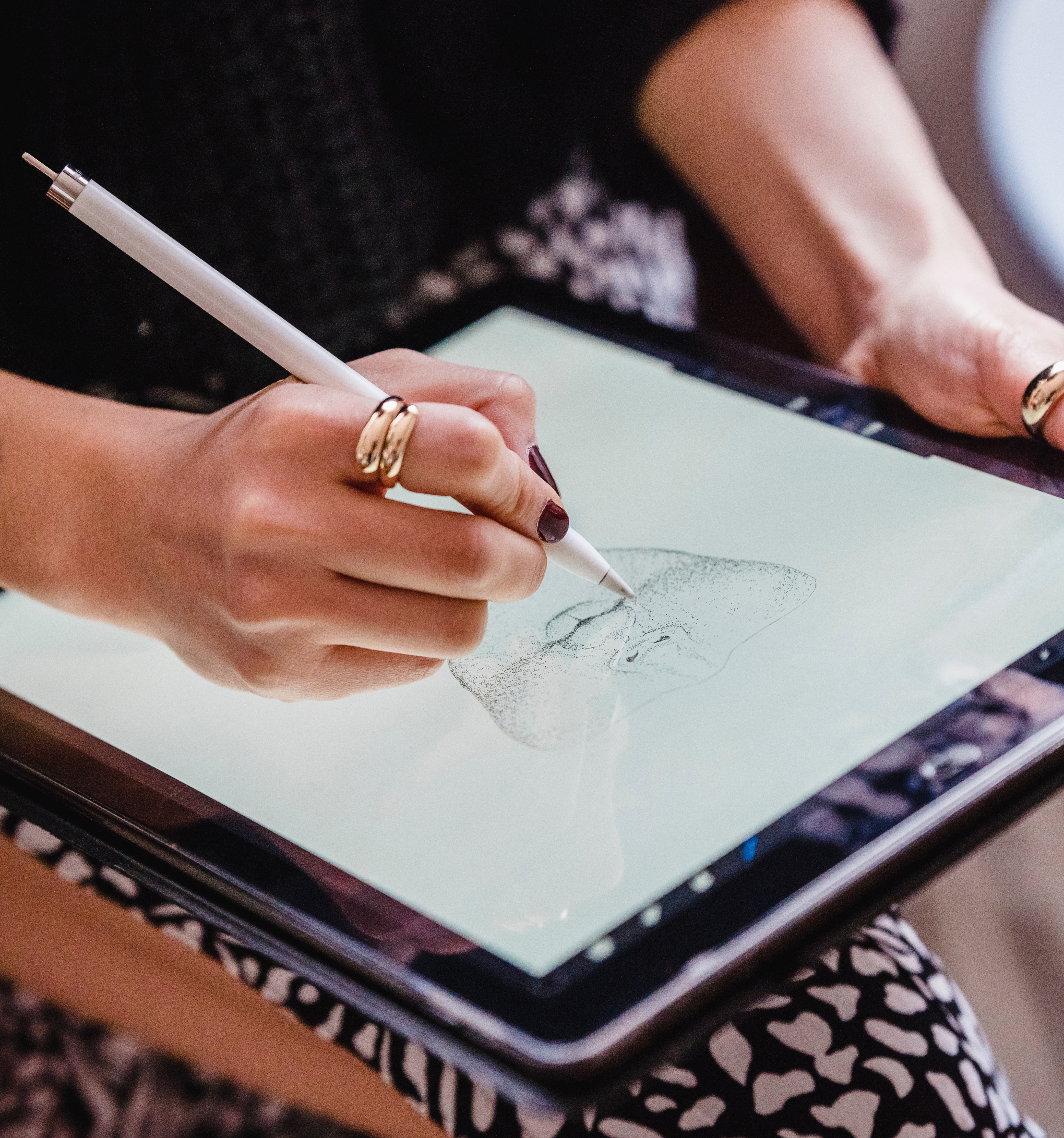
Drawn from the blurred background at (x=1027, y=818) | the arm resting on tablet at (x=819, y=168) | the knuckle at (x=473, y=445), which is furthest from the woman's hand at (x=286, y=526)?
the blurred background at (x=1027, y=818)

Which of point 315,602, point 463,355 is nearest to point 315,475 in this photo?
point 315,602

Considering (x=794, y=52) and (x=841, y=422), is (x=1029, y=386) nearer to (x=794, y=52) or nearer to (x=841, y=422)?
(x=841, y=422)

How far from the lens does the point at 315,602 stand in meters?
0.29

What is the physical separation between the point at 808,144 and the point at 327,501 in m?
0.41

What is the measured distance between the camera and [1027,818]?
1.93ft

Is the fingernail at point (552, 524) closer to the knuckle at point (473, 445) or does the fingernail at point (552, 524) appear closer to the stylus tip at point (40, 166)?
the knuckle at point (473, 445)

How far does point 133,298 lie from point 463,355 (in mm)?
158

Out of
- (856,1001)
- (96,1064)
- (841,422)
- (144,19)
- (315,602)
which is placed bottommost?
(96,1064)

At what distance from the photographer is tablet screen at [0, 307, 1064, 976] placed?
276 millimetres

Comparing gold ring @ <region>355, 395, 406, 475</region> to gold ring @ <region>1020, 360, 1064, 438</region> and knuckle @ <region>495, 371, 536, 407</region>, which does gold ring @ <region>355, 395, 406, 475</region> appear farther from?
gold ring @ <region>1020, 360, 1064, 438</region>

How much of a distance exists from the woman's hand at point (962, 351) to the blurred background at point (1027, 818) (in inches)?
11.4

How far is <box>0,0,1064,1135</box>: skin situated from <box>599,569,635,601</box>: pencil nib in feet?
0.15

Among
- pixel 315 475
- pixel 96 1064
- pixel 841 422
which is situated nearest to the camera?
pixel 315 475

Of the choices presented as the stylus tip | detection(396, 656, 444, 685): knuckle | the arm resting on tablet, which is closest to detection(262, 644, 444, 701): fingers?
detection(396, 656, 444, 685): knuckle
